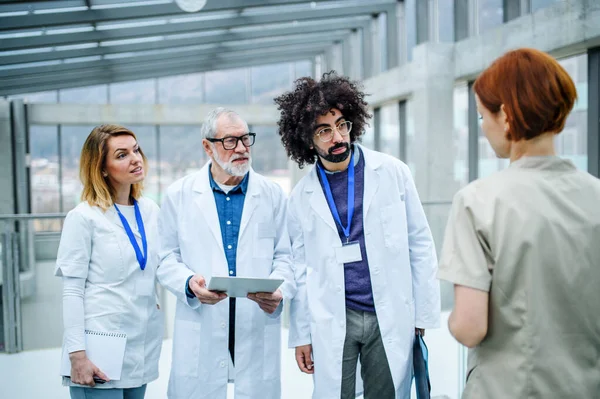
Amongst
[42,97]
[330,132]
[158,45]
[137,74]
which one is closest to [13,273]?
[330,132]

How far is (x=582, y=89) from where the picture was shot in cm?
657

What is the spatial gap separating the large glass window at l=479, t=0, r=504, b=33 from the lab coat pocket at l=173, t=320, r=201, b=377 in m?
7.22

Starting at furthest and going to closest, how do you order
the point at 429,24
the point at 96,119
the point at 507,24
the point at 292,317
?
1. the point at 96,119
2. the point at 429,24
3. the point at 507,24
4. the point at 292,317

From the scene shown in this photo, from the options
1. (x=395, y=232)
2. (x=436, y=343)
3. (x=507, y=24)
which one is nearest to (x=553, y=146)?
(x=395, y=232)

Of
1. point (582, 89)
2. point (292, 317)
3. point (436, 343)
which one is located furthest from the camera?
point (582, 89)

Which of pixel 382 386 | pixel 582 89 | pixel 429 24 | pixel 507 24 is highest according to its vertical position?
pixel 429 24

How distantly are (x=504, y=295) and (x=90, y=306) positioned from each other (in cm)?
167

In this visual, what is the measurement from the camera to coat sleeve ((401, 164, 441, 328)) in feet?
7.68

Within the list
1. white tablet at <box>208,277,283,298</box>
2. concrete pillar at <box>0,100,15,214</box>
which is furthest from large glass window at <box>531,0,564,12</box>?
concrete pillar at <box>0,100,15,214</box>

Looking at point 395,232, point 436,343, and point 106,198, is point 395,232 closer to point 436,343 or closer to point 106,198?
point 106,198

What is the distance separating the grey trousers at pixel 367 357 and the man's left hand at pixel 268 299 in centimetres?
31

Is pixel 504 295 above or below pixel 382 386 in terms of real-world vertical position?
above

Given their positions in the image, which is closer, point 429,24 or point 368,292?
point 368,292

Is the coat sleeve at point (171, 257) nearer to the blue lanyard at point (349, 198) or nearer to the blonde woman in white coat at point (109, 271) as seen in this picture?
the blonde woman in white coat at point (109, 271)
